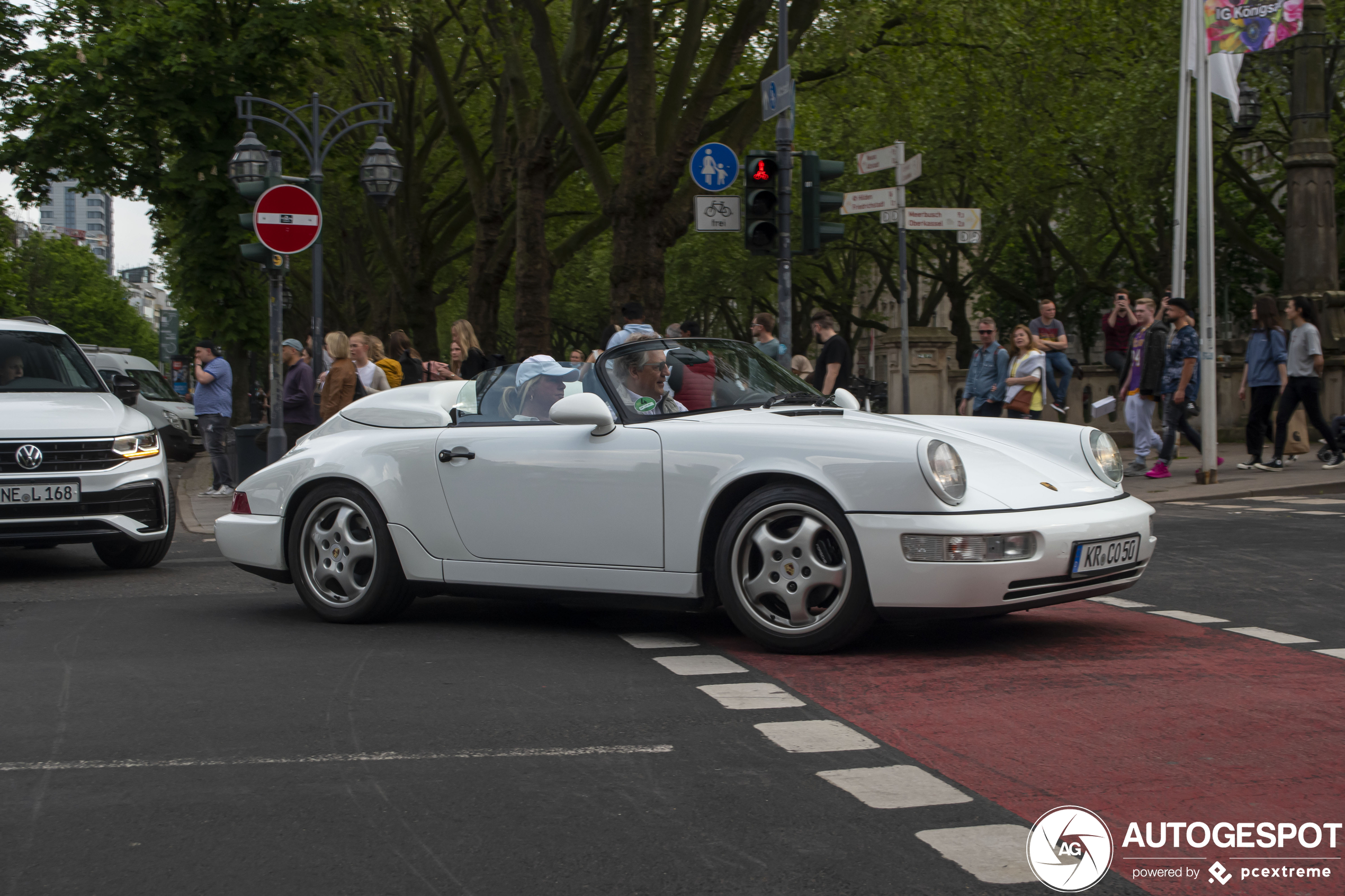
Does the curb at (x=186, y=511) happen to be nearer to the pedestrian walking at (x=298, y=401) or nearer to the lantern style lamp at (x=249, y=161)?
the pedestrian walking at (x=298, y=401)

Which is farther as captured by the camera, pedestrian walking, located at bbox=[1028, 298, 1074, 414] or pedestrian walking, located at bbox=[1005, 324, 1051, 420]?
pedestrian walking, located at bbox=[1028, 298, 1074, 414]

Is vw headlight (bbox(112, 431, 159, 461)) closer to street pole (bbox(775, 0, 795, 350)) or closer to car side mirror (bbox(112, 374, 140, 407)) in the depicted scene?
car side mirror (bbox(112, 374, 140, 407))

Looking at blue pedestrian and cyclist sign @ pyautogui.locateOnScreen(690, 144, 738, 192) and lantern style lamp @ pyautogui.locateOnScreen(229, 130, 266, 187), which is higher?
lantern style lamp @ pyautogui.locateOnScreen(229, 130, 266, 187)

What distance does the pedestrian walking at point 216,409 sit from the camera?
1762 cm

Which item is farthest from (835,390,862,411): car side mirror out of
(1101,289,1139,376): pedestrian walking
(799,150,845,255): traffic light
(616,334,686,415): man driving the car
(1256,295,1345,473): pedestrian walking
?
(1101,289,1139,376): pedestrian walking

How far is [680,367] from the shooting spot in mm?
7176

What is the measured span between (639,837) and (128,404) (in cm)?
840

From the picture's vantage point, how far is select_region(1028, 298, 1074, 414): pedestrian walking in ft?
57.1

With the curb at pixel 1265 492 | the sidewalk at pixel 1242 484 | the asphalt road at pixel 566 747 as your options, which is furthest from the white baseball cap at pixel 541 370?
the curb at pixel 1265 492

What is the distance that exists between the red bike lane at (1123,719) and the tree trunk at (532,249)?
1651 cm

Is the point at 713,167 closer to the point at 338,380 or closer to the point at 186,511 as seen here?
the point at 338,380

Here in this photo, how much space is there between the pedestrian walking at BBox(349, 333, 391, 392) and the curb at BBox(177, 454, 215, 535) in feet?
6.39

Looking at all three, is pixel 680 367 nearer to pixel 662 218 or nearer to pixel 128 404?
pixel 128 404

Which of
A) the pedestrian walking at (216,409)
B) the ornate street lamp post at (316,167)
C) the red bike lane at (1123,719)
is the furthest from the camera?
the ornate street lamp post at (316,167)
